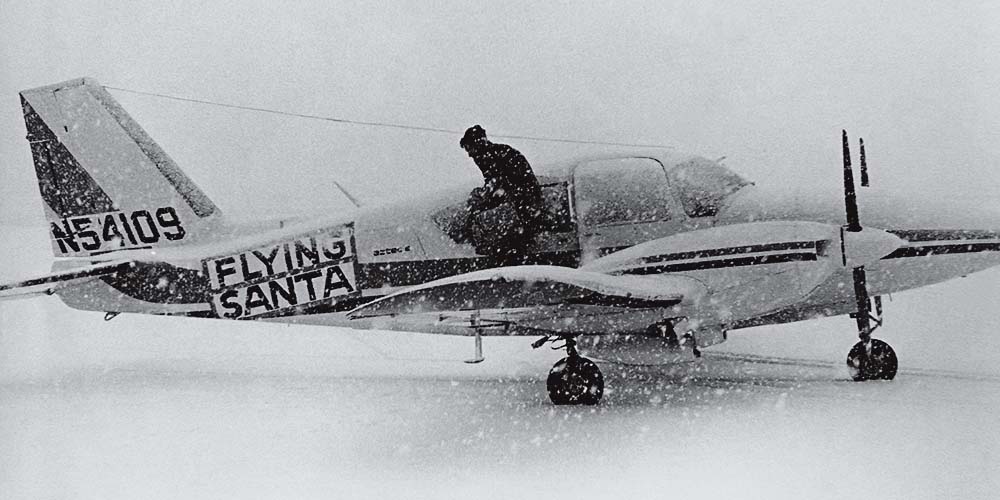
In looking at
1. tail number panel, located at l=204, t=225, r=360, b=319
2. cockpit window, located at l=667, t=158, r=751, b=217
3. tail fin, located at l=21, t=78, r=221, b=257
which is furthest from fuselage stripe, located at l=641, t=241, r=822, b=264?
tail fin, located at l=21, t=78, r=221, b=257

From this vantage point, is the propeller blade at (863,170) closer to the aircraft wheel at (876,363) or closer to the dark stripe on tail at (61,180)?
the aircraft wheel at (876,363)

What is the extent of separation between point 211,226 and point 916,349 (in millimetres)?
4659

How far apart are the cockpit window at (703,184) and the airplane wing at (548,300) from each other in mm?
570

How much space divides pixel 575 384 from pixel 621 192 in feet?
3.52

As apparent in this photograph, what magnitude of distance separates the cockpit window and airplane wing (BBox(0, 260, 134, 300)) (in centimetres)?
351

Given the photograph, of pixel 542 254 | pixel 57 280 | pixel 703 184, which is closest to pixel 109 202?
pixel 57 280

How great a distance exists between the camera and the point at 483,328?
4.62 metres

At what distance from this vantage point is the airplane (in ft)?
12.0

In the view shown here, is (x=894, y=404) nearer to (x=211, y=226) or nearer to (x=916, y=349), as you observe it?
(x=916, y=349)

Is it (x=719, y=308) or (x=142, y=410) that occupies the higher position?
(x=719, y=308)

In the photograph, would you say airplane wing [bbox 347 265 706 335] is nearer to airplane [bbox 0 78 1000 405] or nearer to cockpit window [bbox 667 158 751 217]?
airplane [bbox 0 78 1000 405]

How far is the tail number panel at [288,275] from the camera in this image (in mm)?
4648

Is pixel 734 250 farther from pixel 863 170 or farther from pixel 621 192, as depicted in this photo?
pixel 863 170

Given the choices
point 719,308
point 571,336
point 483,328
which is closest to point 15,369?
point 483,328
